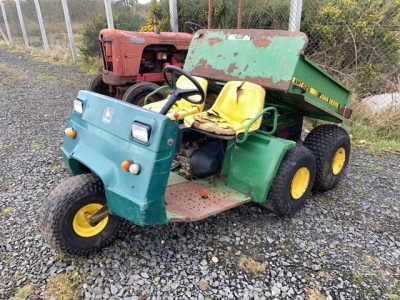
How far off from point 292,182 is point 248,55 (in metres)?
1.25

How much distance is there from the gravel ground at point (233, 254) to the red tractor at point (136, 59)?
1858 millimetres

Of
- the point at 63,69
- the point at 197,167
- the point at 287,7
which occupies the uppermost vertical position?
the point at 287,7

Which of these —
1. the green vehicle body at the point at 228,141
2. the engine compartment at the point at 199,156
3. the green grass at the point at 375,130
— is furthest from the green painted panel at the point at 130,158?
the green grass at the point at 375,130

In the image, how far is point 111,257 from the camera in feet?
8.44

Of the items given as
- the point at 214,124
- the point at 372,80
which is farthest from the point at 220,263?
the point at 372,80

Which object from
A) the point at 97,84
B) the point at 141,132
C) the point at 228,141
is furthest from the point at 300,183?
the point at 97,84

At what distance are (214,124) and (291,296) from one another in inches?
56.6

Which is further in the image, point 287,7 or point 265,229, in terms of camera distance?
point 287,7

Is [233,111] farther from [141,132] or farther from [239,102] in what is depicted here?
[141,132]

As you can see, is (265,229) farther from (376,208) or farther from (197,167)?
(376,208)

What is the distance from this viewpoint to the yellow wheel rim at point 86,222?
2.47 meters

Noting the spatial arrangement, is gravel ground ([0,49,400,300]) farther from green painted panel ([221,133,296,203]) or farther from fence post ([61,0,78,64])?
fence post ([61,0,78,64])

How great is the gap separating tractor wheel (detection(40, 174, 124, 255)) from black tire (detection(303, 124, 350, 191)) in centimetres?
201

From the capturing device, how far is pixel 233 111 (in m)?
3.28
